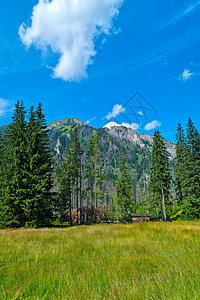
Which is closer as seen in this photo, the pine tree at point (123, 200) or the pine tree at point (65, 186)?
the pine tree at point (123, 200)

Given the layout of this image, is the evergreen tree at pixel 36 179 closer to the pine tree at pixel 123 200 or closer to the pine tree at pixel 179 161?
the pine tree at pixel 123 200

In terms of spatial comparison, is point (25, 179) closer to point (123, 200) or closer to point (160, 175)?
point (123, 200)

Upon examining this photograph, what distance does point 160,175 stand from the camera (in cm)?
3045

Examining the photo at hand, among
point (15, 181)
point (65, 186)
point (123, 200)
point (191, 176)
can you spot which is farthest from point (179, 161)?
point (15, 181)

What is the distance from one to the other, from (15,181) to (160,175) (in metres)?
23.5

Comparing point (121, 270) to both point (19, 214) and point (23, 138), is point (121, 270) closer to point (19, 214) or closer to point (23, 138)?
point (19, 214)

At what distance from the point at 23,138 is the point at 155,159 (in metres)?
22.9

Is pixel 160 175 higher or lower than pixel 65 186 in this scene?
higher

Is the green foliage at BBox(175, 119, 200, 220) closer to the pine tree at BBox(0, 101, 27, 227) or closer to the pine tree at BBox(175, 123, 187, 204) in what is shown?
the pine tree at BBox(175, 123, 187, 204)

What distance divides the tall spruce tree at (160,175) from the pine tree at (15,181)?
73.5 feet

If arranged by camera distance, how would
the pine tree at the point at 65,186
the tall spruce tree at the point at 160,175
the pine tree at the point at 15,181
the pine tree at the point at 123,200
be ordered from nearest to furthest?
the pine tree at the point at 15,181 → the pine tree at the point at 123,200 → the tall spruce tree at the point at 160,175 → the pine tree at the point at 65,186

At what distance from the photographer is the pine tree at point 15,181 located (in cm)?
1830

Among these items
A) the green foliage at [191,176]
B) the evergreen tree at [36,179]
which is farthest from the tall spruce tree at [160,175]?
the evergreen tree at [36,179]

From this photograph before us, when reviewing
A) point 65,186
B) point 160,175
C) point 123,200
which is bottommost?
point 123,200
